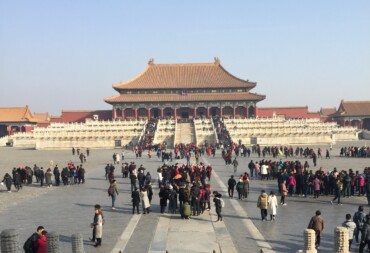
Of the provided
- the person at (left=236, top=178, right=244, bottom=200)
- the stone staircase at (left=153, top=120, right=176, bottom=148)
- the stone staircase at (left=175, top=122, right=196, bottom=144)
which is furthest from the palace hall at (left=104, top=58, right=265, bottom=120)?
the person at (left=236, top=178, right=244, bottom=200)

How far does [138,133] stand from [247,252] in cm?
4475

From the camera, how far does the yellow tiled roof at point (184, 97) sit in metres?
71.3

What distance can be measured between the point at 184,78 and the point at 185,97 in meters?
6.30

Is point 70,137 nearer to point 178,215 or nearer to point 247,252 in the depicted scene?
point 178,215

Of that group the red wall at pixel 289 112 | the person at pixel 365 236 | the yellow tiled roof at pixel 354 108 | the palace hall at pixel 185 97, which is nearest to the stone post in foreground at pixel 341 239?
the person at pixel 365 236

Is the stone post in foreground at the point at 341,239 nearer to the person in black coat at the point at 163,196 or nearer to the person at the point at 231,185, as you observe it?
the person in black coat at the point at 163,196

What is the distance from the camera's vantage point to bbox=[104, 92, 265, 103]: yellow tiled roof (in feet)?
234

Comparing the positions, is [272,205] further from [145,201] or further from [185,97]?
[185,97]

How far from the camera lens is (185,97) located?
240 feet

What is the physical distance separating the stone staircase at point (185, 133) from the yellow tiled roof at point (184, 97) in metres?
13.0

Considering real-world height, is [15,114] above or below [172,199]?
above

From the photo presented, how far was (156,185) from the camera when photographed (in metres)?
21.2

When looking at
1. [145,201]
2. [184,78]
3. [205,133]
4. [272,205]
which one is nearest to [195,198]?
[145,201]

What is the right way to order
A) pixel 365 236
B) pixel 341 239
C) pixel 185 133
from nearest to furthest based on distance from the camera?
pixel 341 239
pixel 365 236
pixel 185 133
